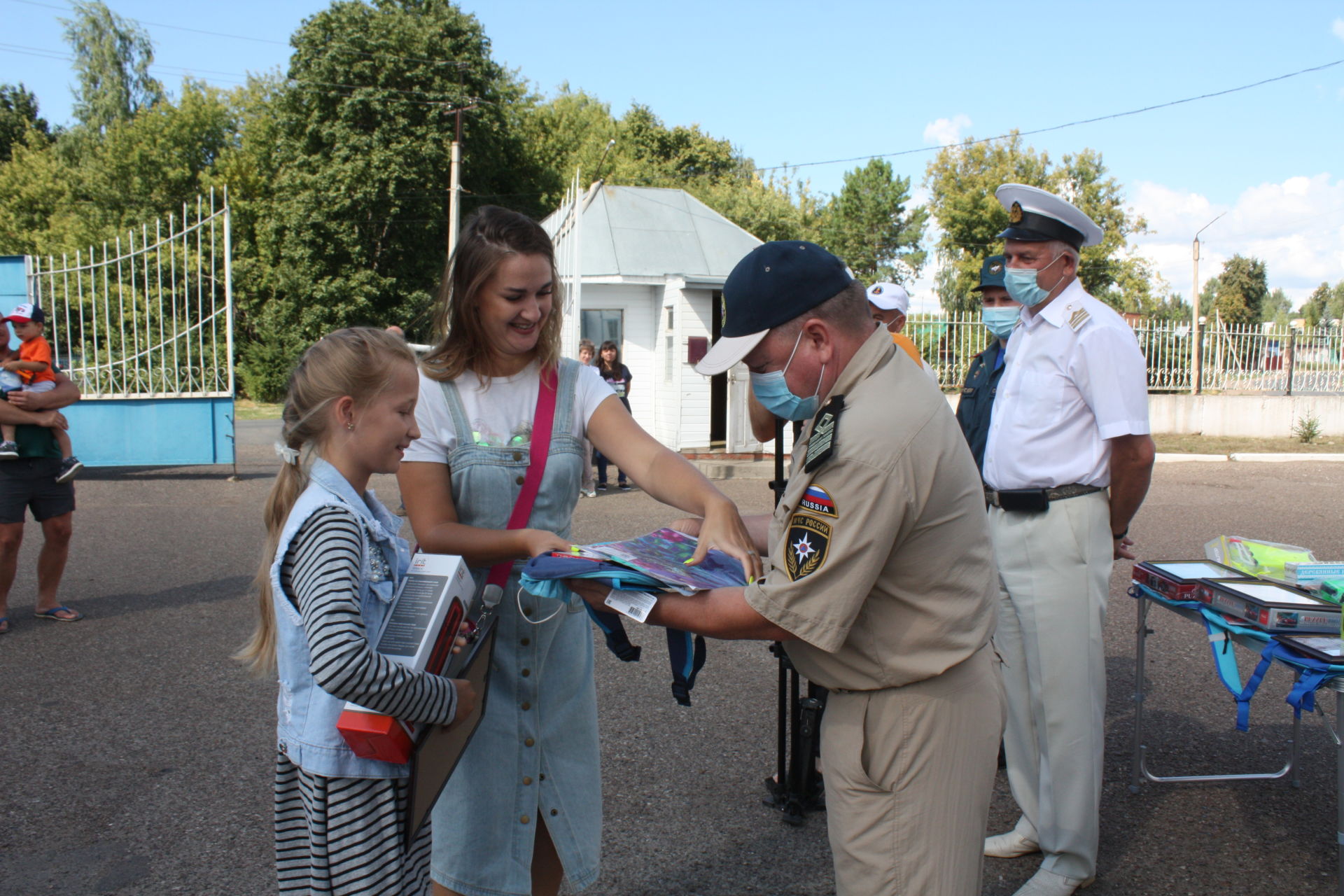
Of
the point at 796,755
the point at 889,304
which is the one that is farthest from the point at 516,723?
the point at 889,304

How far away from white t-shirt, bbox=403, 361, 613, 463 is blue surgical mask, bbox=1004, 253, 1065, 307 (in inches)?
74.6

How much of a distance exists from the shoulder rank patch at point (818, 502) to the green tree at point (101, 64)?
49633 mm

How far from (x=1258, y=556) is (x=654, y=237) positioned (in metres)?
15.1

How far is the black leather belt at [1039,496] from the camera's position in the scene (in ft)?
10.4

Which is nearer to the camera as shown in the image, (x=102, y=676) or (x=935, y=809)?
(x=935, y=809)

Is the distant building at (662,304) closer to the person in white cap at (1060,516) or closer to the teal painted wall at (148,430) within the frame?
the teal painted wall at (148,430)

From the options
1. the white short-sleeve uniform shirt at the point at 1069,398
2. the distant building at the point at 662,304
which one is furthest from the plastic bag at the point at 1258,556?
the distant building at the point at 662,304

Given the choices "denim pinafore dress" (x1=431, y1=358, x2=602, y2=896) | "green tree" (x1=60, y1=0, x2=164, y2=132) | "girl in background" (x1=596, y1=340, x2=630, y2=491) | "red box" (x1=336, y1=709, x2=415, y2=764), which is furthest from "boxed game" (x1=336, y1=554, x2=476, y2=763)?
"green tree" (x1=60, y1=0, x2=164, y2=132)

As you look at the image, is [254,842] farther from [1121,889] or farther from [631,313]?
[631,313]

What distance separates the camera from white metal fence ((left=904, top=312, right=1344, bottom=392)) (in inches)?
738

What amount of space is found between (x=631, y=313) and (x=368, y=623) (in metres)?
15.0

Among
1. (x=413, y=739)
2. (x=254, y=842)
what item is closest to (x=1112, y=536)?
(x=413, y=739)

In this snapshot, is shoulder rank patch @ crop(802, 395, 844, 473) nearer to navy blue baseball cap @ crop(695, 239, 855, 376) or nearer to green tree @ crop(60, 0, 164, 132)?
navy blue baseball cap @ crop(695, 239, 855, 376)

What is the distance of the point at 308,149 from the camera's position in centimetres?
3098
